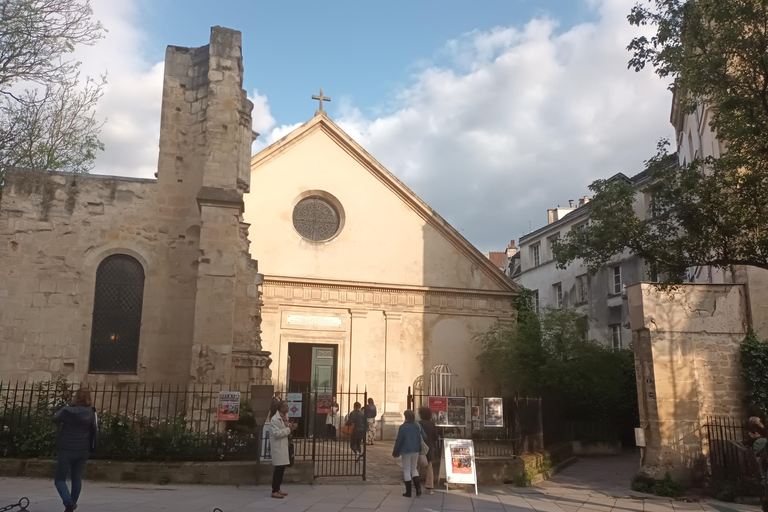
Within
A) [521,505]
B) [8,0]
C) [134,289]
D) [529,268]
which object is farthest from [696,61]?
[529,268]

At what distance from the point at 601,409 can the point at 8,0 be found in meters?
19.5

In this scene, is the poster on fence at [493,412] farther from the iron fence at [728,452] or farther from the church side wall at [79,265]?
the church side wall at [79,265]

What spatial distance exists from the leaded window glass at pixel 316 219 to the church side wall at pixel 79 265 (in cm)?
728

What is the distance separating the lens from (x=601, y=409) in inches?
805

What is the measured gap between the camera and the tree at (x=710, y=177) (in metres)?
9.68

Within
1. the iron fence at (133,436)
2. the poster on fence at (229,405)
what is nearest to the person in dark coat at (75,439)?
the iron fence at (133,436)

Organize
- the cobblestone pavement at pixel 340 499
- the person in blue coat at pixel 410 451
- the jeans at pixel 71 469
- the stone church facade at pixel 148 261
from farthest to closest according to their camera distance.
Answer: the stone church facade at pixel 148 261 → the person in blue coat at pixel 410 451 → the cobblestone pavement at pixel 340 499 → the jeans at pixel 71 469

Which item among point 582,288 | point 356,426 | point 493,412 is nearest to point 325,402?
point 356,426

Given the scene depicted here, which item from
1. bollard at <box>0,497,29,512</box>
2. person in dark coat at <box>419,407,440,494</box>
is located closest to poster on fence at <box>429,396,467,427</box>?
person in dark coat at <box>419,407,440,494</box>

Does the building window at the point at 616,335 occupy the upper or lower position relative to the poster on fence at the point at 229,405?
upper

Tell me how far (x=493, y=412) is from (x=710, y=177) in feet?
19.5

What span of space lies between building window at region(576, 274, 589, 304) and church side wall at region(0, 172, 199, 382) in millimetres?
23020

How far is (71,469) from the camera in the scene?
300 inches

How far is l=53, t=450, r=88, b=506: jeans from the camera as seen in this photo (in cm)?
729
